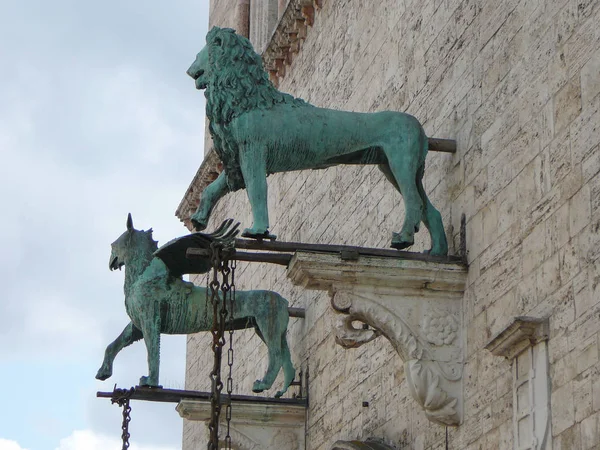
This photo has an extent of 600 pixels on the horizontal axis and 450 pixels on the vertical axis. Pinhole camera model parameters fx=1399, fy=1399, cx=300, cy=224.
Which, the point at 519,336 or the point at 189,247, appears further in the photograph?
the point at 189,247

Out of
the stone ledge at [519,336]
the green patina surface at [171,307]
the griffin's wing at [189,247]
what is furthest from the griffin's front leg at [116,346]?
the stone ledge at [519,336]

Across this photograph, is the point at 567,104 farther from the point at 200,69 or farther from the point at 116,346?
the point at 116,346

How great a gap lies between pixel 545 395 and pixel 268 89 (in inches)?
123

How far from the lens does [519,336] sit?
754 centimetres

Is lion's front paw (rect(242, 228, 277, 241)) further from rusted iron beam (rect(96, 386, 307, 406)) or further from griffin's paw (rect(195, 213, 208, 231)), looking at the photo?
rusted iron beam (rect(96, 386, 307, 406))

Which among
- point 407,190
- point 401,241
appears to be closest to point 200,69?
point 407,190

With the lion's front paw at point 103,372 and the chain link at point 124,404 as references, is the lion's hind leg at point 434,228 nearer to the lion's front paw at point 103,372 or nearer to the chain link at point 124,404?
the chain link at point 124,404

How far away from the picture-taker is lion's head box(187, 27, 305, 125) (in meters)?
9.28

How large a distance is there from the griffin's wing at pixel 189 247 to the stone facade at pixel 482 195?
1.35 m

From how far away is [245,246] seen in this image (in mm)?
8844

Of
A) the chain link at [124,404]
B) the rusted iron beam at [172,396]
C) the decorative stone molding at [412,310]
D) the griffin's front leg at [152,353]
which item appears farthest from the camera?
the griffin's front leg at [152,353]

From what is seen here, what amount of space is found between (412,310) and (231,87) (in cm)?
191

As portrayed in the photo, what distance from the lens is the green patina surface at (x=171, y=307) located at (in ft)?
39.8

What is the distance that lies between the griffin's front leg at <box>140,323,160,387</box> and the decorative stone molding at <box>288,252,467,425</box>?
3376mm
